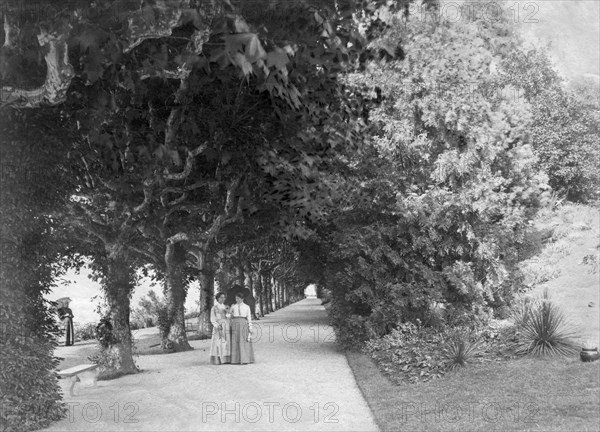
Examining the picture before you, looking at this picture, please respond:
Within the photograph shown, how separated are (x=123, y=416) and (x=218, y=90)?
6180 millimetres

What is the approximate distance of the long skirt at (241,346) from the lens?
18922 mm

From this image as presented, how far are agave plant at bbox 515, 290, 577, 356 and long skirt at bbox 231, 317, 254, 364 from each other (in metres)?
7.75

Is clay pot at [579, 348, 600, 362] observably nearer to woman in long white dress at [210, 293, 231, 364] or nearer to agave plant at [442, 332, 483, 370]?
agave plant at [442, 332, 483, 370]

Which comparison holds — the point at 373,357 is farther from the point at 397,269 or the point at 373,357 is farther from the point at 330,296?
the point at 330,296

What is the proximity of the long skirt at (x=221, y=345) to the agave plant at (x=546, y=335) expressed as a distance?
8.38 m

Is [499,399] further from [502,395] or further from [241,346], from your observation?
[241,346]

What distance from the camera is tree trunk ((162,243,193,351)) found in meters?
23.2

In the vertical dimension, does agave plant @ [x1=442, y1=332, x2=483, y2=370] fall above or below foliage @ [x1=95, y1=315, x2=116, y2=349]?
below

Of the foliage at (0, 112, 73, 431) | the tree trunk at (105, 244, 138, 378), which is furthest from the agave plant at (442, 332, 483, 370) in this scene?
the tree trunk at (105, 244, 138, 378)

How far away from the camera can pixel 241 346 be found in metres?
18.9

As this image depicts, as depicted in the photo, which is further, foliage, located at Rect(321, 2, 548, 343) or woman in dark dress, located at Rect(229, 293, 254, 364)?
woman in dark dress, located at Rect(229, 293, 254, 364)

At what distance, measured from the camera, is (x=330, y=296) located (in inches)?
862

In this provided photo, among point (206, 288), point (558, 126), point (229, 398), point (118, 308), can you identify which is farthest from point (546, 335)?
point (558, 126)

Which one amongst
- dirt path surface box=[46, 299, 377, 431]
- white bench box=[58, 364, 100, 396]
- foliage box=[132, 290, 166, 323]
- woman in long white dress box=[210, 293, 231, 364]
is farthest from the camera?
foliage box=[132, 290, 166, 323]
